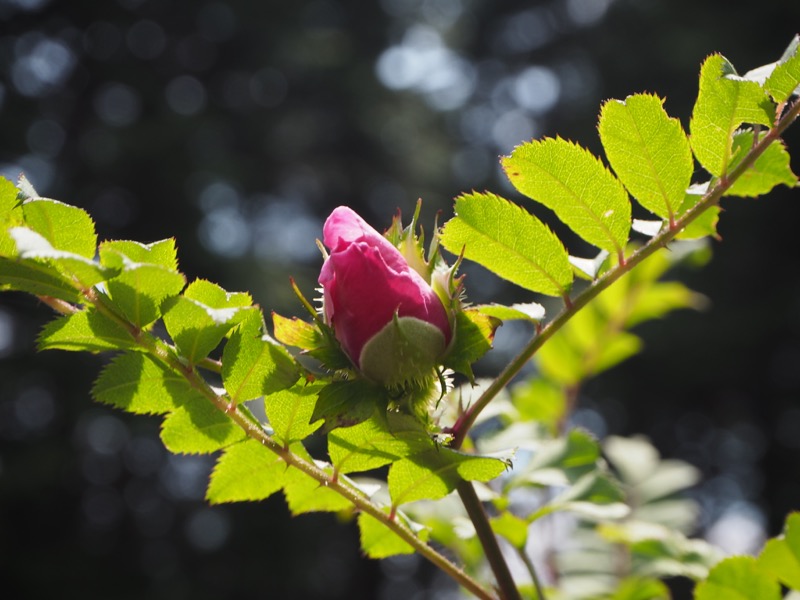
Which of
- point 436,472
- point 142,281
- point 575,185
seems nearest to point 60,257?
point 142,281

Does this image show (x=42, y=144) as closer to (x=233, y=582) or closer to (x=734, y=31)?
(x=233, y=582)

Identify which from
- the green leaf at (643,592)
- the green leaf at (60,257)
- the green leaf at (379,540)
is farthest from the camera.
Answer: the green leaf at (643,592)

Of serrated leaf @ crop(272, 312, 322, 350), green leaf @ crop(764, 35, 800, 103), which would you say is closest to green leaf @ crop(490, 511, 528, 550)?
serrated leaf @ crop(272, 312, 322, 350)

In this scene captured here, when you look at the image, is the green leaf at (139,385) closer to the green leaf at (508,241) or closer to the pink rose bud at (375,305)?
the pink rose bud at (375,305)

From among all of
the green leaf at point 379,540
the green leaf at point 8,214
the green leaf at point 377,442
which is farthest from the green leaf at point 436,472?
the green leaf at point 8,214

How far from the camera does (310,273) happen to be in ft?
30.4

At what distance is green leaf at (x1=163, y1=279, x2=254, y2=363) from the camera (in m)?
0.58

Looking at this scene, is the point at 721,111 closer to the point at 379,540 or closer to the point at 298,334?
the point at 298,334

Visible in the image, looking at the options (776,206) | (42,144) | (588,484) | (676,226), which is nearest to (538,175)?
(676,226)

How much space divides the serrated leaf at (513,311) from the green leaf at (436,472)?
11 centimetres

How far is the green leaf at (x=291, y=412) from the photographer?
24.6 inches

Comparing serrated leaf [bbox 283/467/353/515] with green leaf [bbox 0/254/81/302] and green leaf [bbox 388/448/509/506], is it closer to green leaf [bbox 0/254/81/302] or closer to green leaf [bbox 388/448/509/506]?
green leaf [bbox 388/448/509/506]

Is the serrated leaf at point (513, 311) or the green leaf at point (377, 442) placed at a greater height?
the serrated leaf at point (513, 311)

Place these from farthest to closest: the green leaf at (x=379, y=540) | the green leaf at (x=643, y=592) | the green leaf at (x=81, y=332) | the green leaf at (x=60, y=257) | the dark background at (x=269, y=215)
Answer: the dark background at (x=269, y=215), the green leaf at (x=643, y=592), the green leaf at (x=379, y=540), the green leaf at (x=81, y=332), the green leaf at (x=60, y=257)
